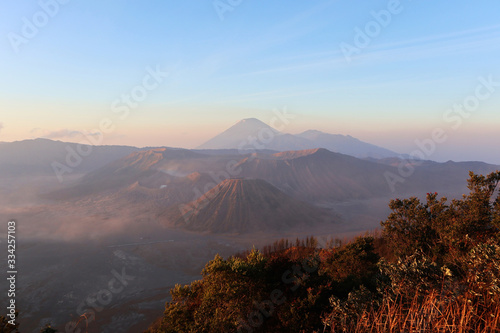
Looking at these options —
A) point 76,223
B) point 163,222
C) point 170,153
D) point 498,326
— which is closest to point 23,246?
point 76,223

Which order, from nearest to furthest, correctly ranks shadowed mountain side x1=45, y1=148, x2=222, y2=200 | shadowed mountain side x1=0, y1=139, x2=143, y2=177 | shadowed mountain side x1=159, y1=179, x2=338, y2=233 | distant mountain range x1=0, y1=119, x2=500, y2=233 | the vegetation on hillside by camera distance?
the vegetation on hillside → shadowed mountain side x1=159, y1=179, x2=338, y2=233 → distant mountain range x1=0, y1=119, x2=500, y2=233 → shadowed mountain side x1=45, y1=148, x2=222, y2=200 → shadowed mountain side x1=0, y1=139, x2=143, y2=177

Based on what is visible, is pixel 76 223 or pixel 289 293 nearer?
pixel 289 293

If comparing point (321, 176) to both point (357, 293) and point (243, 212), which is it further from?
point (357, 293)

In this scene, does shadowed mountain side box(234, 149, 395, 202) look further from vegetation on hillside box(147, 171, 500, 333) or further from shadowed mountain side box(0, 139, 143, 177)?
shadowed mountain side box(0, 139, 143, 177)

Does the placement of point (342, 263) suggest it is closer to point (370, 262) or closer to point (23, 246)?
point (370, 262)

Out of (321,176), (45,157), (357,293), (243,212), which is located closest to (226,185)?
(243,212)

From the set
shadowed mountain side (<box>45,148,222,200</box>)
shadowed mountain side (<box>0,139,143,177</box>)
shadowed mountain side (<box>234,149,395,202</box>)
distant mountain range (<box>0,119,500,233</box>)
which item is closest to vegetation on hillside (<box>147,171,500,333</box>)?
distant mountain range (<box>0,119,500,233</box>)
